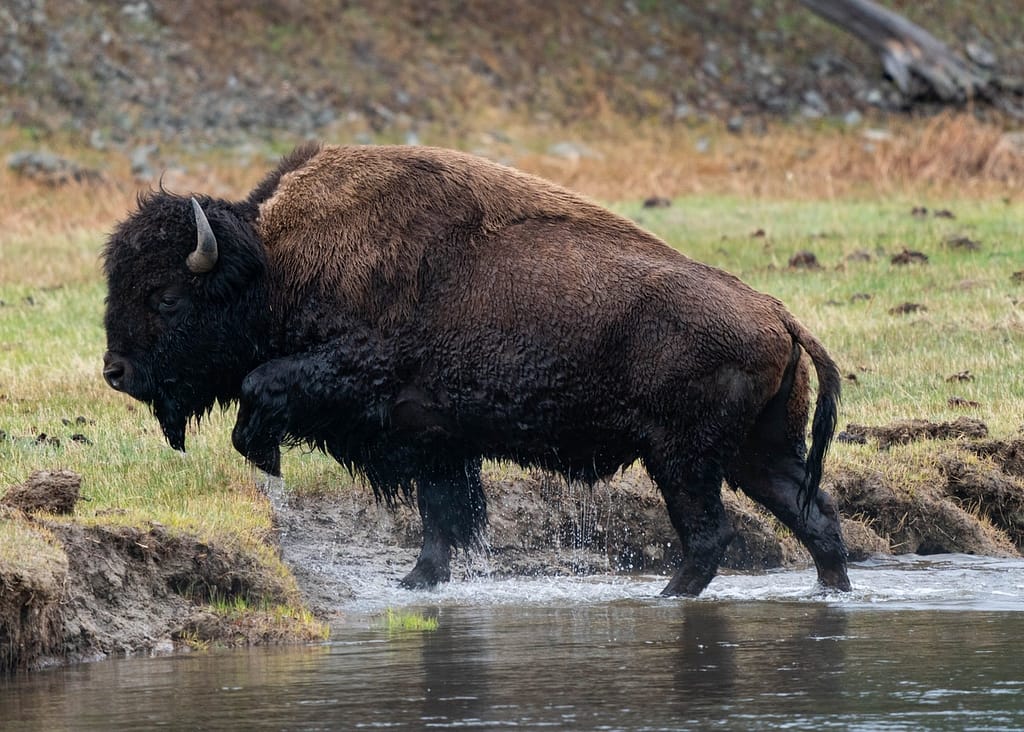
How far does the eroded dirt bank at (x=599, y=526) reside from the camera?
7.33 metres

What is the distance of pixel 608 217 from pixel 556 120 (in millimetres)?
21712

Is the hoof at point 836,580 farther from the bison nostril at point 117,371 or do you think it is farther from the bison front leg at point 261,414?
the bison nostril at point 117,371

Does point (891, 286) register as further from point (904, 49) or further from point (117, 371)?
point (904, 49)

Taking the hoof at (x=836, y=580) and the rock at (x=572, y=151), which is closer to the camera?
the hoof at (x=836, y=580)

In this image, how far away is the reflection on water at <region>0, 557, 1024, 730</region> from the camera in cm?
528

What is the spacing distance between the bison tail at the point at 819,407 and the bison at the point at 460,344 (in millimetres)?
12

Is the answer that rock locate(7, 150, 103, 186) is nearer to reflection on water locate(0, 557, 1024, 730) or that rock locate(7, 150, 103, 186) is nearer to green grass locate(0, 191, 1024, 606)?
green grass locate(0, 191, 1024, 606)

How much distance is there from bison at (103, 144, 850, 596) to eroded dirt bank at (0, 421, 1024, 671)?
0.59 m

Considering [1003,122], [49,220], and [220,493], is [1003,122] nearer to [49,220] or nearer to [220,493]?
[49,220]

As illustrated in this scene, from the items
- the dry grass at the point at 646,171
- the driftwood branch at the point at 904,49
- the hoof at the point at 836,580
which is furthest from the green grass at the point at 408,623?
the driftwood branch at the point at 904,49

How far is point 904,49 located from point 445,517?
77.6 feet

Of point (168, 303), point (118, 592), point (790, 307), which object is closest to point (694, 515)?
point (118, 592)

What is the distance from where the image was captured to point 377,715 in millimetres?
5328

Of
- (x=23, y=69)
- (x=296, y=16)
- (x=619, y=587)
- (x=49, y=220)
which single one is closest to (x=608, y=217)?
(x=619, y=587)
